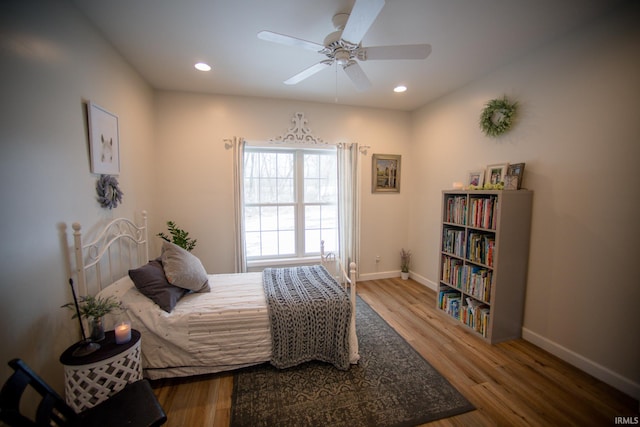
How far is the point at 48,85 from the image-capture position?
1473 millimetres

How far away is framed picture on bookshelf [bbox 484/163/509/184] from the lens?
8.30ft

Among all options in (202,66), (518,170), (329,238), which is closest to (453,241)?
(518,170)

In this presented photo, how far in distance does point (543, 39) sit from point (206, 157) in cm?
366

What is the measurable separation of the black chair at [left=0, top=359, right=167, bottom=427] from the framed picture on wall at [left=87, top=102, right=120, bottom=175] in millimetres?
1436

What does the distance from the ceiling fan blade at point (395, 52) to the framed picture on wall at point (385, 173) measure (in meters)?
2.07

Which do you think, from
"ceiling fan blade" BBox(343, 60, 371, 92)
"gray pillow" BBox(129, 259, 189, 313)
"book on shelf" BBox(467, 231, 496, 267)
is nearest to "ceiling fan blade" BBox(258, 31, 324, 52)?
"ceiling fan blade" BBox(343, 60, 371, 92)

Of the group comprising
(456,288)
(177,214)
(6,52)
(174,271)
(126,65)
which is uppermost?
(126,65)

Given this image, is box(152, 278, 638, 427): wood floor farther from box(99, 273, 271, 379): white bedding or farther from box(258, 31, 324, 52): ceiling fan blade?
box(258, 31, 324, 52): ceiling fan blade

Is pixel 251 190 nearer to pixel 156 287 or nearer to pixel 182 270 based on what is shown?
pixel 182 270

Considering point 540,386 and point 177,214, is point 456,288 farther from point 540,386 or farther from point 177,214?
point 177,214

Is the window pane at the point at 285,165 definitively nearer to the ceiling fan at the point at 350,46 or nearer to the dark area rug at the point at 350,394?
the ceiling fan at the point at 350,46

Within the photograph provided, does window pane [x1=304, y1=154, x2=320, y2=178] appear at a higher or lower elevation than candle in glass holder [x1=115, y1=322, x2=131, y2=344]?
higher

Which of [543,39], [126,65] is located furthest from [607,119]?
[126,65]

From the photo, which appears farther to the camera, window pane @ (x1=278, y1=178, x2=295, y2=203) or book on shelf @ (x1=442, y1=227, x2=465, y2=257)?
window pane @ (x1=278, y1=178, x2=295, y2=203)
